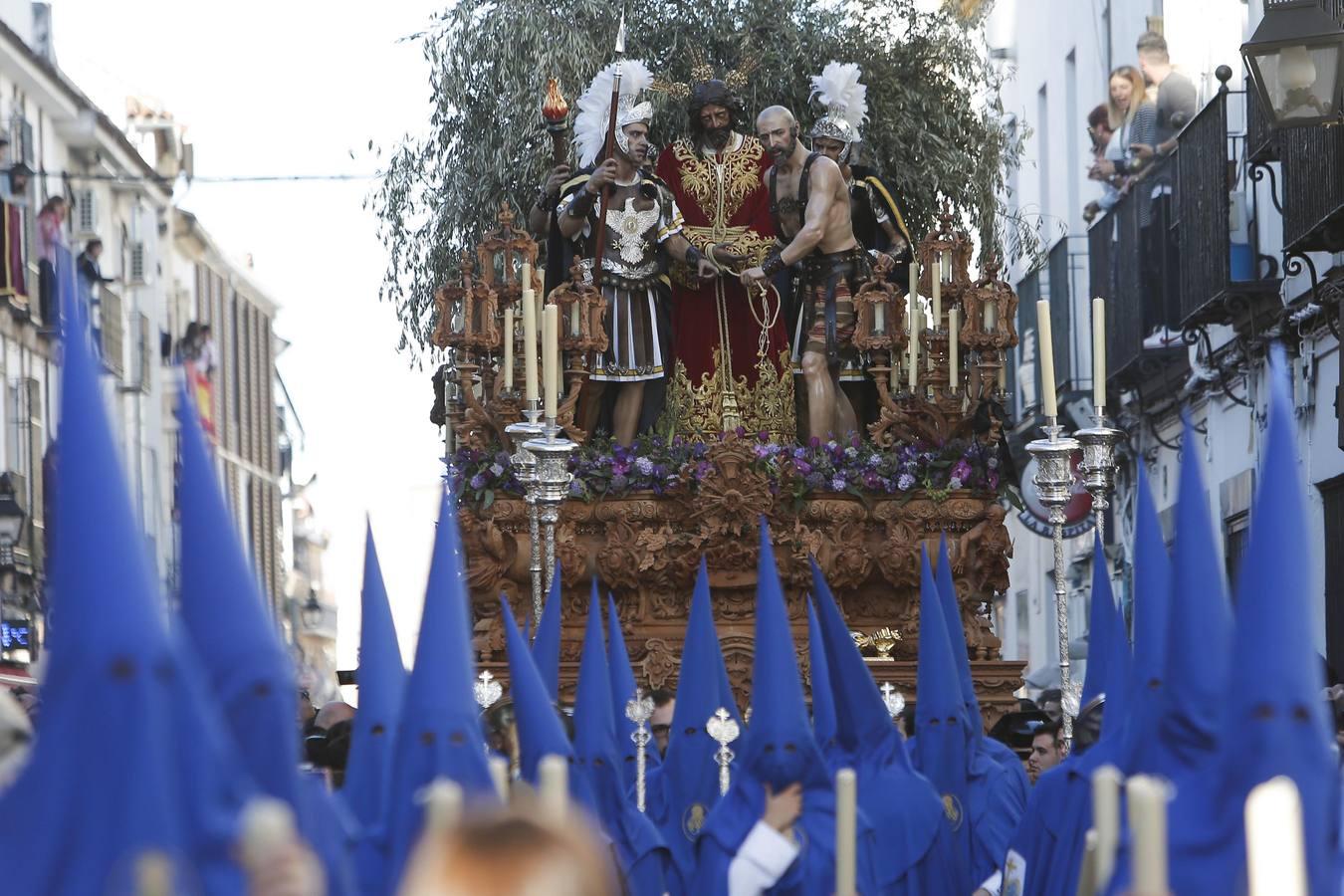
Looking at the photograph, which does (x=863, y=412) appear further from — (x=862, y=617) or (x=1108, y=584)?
(x=1108, y=584)

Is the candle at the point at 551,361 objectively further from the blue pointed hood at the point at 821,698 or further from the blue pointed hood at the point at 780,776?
the blue pointed hood at the point at 780,776

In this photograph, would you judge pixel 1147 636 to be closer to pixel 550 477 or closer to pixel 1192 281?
pixel 550 477

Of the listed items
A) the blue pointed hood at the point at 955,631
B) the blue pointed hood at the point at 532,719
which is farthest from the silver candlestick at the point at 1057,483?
the blue pointed hood at the point at 532,719

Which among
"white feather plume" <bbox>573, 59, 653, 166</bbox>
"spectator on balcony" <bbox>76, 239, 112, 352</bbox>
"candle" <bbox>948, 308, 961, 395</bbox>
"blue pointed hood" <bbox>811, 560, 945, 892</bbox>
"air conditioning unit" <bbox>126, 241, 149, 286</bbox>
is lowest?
"blue pointed hood" <bbox>811, 560, 945, 892</bbox>

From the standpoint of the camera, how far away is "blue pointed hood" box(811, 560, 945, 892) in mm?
7719

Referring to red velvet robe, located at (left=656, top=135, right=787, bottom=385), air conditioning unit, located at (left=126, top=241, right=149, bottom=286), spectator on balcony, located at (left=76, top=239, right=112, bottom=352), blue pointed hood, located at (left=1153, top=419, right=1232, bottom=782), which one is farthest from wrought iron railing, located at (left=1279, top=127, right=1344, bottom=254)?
air conditioning unit, located at (left=126, top=241, right=149, bottom=286)

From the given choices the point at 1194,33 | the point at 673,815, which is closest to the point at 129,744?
the point at 673,815

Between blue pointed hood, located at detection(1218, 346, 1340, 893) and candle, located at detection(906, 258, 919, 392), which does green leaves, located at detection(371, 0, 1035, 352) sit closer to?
candle, located at detection(906, 258, 919, 392)

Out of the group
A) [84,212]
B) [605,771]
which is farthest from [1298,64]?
[84,212]

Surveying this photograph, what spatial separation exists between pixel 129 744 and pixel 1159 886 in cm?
162

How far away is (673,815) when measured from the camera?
8.32 meters

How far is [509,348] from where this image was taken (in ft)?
38.9

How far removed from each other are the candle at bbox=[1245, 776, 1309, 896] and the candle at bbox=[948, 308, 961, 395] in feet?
25.6

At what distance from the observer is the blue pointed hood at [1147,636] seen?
237 inches
